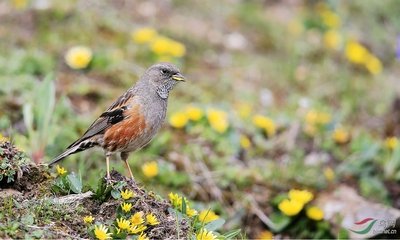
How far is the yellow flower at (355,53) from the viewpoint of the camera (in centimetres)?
1042

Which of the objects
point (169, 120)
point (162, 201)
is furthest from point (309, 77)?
point (162, 201)

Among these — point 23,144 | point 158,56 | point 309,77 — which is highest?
point 309,77

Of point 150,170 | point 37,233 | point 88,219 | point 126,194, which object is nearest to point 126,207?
point 126,194

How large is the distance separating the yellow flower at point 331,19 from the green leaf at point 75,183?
735 cm

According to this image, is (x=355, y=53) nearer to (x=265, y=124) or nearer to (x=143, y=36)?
(x=265, y=124)

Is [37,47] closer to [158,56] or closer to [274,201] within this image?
[158,56]

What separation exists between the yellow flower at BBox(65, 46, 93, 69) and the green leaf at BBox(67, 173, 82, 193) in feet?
12.5

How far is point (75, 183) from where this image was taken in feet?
15.1

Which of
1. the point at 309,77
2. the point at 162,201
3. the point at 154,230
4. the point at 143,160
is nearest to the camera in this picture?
the point at 154,230

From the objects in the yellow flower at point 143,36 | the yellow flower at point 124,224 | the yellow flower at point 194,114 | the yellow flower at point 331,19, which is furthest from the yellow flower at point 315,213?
the yellow flower at point 331,19

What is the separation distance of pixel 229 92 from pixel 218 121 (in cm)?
185

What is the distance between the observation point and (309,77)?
10062 millimetres

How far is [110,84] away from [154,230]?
166 inches

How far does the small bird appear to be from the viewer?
216 inches
